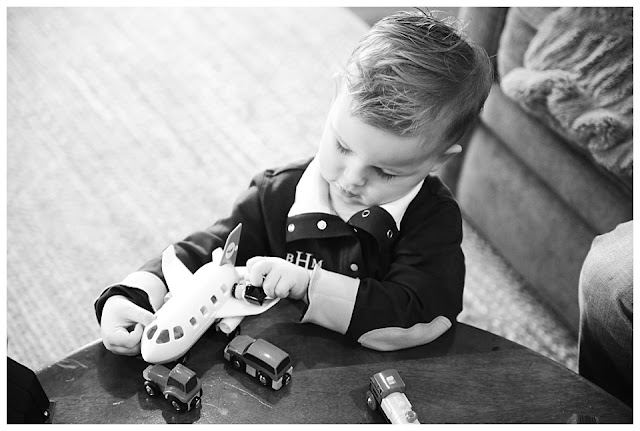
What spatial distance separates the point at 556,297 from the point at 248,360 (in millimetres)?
832

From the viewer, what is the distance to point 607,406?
2.51 feet

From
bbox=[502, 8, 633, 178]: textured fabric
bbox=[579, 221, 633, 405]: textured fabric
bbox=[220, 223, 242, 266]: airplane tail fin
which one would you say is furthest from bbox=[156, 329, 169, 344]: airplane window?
bbox=[502, 8, 633, 178]: textured fabric

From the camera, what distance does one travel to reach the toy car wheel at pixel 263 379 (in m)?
0.74

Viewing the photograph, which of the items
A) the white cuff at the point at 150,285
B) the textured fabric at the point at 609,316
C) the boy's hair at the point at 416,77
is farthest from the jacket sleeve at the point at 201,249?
the textured fabric at the point at 609,316

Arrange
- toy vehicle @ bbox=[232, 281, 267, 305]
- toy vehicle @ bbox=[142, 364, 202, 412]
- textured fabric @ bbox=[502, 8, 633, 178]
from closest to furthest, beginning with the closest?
toy vehicle @ bbox=[142, 364, 202, 412], toy vehicle @ bbox=[232, 281, 267, 305], textured fabric @ bbox=[502, 8, 633, 178]

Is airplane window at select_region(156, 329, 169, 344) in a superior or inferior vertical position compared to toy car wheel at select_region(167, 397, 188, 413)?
superior

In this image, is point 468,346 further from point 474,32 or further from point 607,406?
point 474,32

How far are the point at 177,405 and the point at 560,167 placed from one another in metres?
0.89

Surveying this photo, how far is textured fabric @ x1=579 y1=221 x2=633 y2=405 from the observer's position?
89 centimetres

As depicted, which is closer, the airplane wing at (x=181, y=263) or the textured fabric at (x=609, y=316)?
the airplane wing at (x=181, y=263)

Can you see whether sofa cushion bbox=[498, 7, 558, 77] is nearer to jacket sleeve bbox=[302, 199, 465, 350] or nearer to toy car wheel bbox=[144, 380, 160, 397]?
jacket sleeve bbox=[302, 199, 465, 350]

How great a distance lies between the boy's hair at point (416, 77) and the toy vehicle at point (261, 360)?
271 mm

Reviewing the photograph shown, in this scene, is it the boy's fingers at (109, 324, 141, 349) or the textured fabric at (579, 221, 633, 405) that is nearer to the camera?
the boy's fingers at (109, 324, 141, 349)

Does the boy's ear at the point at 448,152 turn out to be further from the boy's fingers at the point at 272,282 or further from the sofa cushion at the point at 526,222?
the sofa cushion at the point at 526,222
